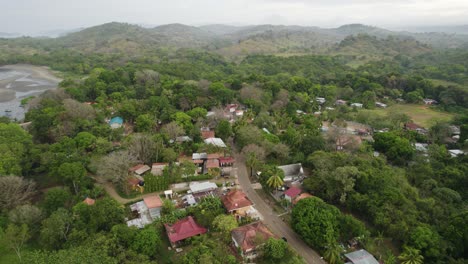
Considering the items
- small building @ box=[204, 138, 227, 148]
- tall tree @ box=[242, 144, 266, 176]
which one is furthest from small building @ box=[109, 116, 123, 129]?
tall tree @ box=[242, 144, 266, 176]

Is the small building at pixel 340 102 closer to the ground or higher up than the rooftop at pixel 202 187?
closer to the ground

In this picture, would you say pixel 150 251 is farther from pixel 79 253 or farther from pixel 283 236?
pixel 283 236

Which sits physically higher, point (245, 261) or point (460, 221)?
point (460, 221)

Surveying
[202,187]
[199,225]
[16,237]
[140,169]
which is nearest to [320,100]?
[202,187]

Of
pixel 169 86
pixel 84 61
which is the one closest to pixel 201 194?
pixel 169 86

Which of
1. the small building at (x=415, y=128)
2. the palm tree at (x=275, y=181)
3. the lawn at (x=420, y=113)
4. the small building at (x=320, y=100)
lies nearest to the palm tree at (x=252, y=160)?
the palm tree at (x=275, y=181)

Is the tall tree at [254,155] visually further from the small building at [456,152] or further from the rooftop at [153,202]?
the small building at [456,152]

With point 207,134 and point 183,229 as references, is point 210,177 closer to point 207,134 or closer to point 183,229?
point 183,229
